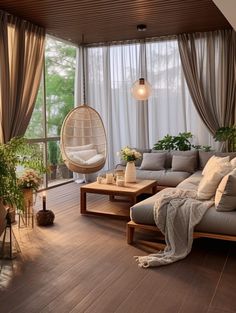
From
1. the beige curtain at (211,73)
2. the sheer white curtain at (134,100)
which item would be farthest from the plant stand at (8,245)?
the beige curtain at (211,73)

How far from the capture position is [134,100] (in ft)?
24.0

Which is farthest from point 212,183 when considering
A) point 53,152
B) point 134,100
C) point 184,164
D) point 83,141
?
point 53,152

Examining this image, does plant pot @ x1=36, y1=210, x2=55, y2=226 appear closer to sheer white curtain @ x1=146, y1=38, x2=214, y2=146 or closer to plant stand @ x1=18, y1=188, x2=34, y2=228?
plant stand @ x1=18, y1=188, x2=34, y2=228

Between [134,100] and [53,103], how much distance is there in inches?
66.5

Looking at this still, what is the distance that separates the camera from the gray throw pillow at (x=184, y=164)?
5.82 m

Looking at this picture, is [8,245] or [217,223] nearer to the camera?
[217,223]

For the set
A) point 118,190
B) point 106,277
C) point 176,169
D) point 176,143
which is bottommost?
point 106,277

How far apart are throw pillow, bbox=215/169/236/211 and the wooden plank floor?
0.49 meters

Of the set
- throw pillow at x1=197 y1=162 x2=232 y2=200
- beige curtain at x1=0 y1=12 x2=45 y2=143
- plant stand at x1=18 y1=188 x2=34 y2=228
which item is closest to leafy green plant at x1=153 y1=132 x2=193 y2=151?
beige curtain at x1=0 y1=12 x2=45 y2=143

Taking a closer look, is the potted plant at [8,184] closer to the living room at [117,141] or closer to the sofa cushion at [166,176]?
the living room at [117,141]

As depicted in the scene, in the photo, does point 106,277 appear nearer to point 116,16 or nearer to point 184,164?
point 184,164

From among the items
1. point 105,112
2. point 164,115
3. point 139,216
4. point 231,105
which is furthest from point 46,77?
point 139,216

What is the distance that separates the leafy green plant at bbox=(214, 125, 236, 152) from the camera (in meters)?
6.10

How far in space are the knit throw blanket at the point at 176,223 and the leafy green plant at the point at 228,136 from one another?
9.08ft
